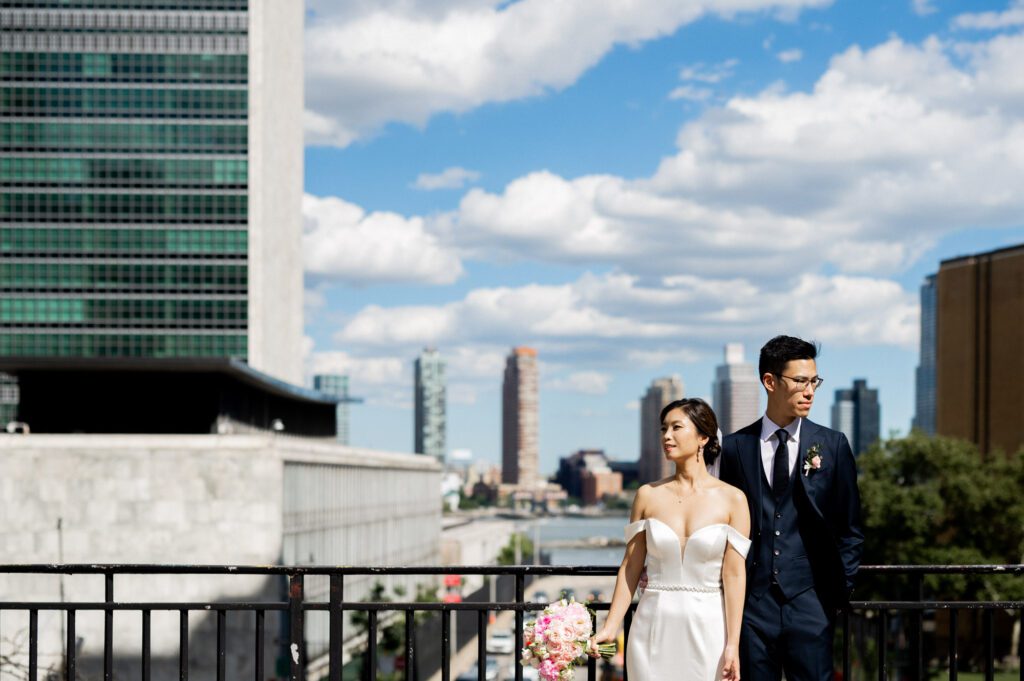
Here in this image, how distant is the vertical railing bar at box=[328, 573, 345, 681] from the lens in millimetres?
6711

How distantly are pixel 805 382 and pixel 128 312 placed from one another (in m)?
109

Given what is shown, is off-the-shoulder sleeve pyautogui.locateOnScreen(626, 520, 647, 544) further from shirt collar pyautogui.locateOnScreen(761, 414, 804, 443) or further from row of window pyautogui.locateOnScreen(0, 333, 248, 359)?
row of window pyautogui.locateOnScreen(0, 333, 248, 359)

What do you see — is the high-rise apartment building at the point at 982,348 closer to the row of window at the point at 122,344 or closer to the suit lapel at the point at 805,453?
the row of window at the point at 122,344

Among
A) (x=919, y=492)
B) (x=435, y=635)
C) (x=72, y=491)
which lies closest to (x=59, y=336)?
(x=435, y=635)

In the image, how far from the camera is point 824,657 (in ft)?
18.0

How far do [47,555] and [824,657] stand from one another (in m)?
53.3

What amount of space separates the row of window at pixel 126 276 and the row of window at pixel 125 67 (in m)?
16.6

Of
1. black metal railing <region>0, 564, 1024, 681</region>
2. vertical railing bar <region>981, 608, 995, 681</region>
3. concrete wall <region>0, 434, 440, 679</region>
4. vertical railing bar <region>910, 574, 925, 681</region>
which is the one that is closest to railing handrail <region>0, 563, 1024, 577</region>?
black metal railing <region>0, 564, 1024, 681</region>

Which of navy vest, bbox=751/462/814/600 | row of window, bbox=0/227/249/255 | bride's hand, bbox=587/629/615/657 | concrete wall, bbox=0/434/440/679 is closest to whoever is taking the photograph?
navy vest, bbox=751/462/814/600

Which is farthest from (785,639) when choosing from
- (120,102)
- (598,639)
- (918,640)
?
(120,102)

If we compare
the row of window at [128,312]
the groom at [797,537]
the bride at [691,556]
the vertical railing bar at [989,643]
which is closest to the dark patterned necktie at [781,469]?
the groom at [797,537]

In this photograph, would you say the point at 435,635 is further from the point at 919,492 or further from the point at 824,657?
the point at 824,657

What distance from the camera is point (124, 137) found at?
4114 inches

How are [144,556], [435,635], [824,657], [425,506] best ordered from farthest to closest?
[425,506] → [435,635] → [144,556] → [824,657]
